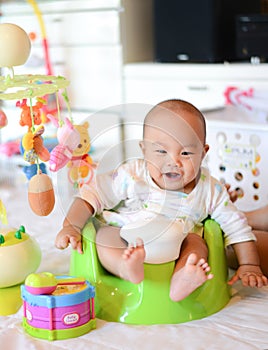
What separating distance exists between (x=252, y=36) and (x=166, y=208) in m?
1.09

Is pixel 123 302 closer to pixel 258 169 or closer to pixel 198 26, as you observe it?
pixel 258 169

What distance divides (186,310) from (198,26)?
1346 mm

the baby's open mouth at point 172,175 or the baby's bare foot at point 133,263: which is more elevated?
the baby's open mouth at point 172,175

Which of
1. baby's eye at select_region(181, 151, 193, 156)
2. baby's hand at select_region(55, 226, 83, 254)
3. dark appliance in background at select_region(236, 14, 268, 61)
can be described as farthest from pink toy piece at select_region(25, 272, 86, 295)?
dark appliance in background at select_region(236, 14, 268, 61)

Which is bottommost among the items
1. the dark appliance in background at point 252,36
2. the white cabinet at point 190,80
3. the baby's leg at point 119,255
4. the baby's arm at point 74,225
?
the baby's leg at point 119,255

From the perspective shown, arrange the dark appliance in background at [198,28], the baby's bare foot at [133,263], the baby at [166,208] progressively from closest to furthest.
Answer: the baby's bare foot at [133,263] → the baby at [166,208] → the dark appliance in background at [198,28]

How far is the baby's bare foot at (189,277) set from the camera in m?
1.14

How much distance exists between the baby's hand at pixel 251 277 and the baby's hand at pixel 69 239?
32 cm

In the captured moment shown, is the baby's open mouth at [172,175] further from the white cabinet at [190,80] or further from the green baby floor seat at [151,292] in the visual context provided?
the white cabinet at [190,80]

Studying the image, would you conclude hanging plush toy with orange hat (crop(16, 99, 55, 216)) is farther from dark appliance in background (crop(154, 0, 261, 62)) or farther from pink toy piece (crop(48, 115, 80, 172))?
dark appliance in background (crop(154, 0, 261, 62))

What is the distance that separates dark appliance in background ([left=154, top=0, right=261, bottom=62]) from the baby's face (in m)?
1.10

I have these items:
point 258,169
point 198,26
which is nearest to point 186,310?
point 258,169

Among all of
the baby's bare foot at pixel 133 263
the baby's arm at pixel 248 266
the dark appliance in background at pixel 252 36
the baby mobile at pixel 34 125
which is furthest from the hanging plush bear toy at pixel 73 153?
the dark appliance in background at pixel 252 36

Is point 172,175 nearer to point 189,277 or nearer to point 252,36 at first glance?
point 189,277
